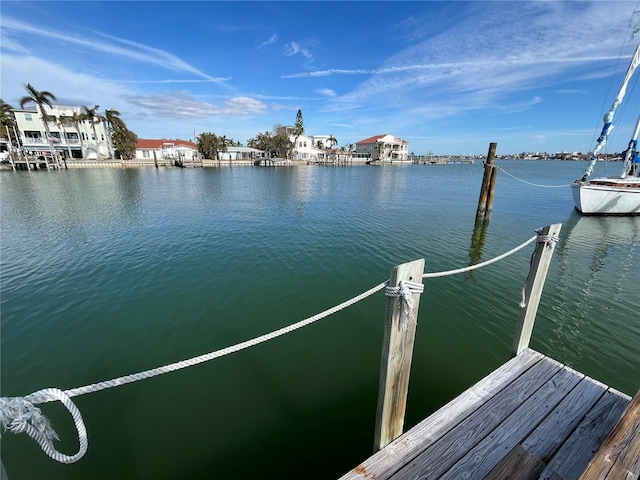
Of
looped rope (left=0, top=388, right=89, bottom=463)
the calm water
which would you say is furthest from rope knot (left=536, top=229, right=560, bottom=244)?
looped rope (left=0, top=388, right=89, bottom=463)

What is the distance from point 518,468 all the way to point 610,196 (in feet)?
77.5

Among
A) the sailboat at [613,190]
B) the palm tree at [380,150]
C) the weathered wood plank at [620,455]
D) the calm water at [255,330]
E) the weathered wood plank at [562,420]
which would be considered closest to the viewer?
the weathered wood plank at [620,455]

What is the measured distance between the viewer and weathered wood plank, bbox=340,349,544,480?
254 centimetres

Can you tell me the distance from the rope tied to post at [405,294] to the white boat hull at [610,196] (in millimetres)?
22825

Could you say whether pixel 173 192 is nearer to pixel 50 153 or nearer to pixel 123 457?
pixel 123 457

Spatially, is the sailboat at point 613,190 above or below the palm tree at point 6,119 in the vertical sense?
below

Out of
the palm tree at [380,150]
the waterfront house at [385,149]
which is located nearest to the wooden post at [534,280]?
the waterfront house at [385,149]

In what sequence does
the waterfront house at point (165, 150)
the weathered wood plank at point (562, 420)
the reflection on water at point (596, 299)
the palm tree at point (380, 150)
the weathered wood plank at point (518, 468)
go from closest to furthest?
1. the weathered wood plank at point (518, 468)
2. the weathered wood plank at point (562, 420)
3. the reflection on water at point (596, 299)
4. the waterfront house at point (165, 150)
5. the palm tree at point (380, 150)

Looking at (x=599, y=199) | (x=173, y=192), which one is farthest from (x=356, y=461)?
(x=173, y=192)

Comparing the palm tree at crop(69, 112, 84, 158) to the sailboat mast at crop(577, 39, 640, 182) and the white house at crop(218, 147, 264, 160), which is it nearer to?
the white house at crop(218, 147, 264, 160)

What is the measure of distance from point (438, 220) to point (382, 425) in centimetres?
1670

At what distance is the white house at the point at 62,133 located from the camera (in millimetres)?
49875

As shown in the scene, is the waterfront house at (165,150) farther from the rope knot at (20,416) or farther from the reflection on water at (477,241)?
the rope knot at (20,416)

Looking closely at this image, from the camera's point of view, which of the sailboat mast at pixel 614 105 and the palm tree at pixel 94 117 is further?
the palm tree at pixel 94 117
